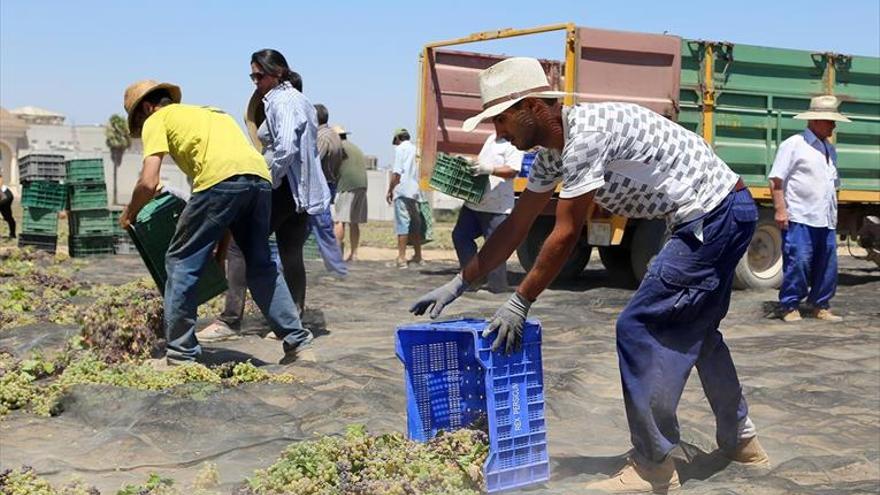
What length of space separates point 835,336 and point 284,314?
4637 mm

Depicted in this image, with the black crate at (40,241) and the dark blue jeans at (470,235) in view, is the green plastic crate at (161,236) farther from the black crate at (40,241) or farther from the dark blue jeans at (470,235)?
the black crate at (40,241)

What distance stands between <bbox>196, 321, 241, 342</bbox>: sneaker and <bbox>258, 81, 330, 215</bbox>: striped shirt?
39.7 inches

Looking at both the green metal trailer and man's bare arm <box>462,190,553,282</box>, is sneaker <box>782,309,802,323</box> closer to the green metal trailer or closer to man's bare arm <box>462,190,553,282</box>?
the green metal trailer

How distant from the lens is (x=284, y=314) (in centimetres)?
723

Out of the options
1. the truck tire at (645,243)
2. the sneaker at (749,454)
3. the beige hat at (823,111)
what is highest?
the beige hat at (823,111)

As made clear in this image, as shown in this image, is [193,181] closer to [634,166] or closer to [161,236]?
[161,236]

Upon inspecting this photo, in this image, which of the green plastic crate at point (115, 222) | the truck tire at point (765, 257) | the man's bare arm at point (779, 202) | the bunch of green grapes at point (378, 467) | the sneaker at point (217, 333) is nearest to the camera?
the bunch of green grapes at point (378, 467)

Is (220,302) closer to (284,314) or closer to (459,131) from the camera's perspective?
(284,314)

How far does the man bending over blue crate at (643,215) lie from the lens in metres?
4.51

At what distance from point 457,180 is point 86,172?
6.46 metres

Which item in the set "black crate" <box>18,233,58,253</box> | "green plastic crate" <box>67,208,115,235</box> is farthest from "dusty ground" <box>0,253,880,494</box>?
"black crate" <box>18,233,58,253</box>

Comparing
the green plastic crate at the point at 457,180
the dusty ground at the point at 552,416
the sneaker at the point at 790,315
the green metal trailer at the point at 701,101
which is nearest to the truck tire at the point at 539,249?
the green metal trailer at the point at 701,101

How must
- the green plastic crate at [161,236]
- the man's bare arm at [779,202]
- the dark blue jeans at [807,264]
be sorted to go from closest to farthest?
the green plastic crate at [161,236], the man's bare arm at [779,202], the dark blue jeans at [807,264]

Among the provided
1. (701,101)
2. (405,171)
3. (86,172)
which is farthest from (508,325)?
(86,172)
